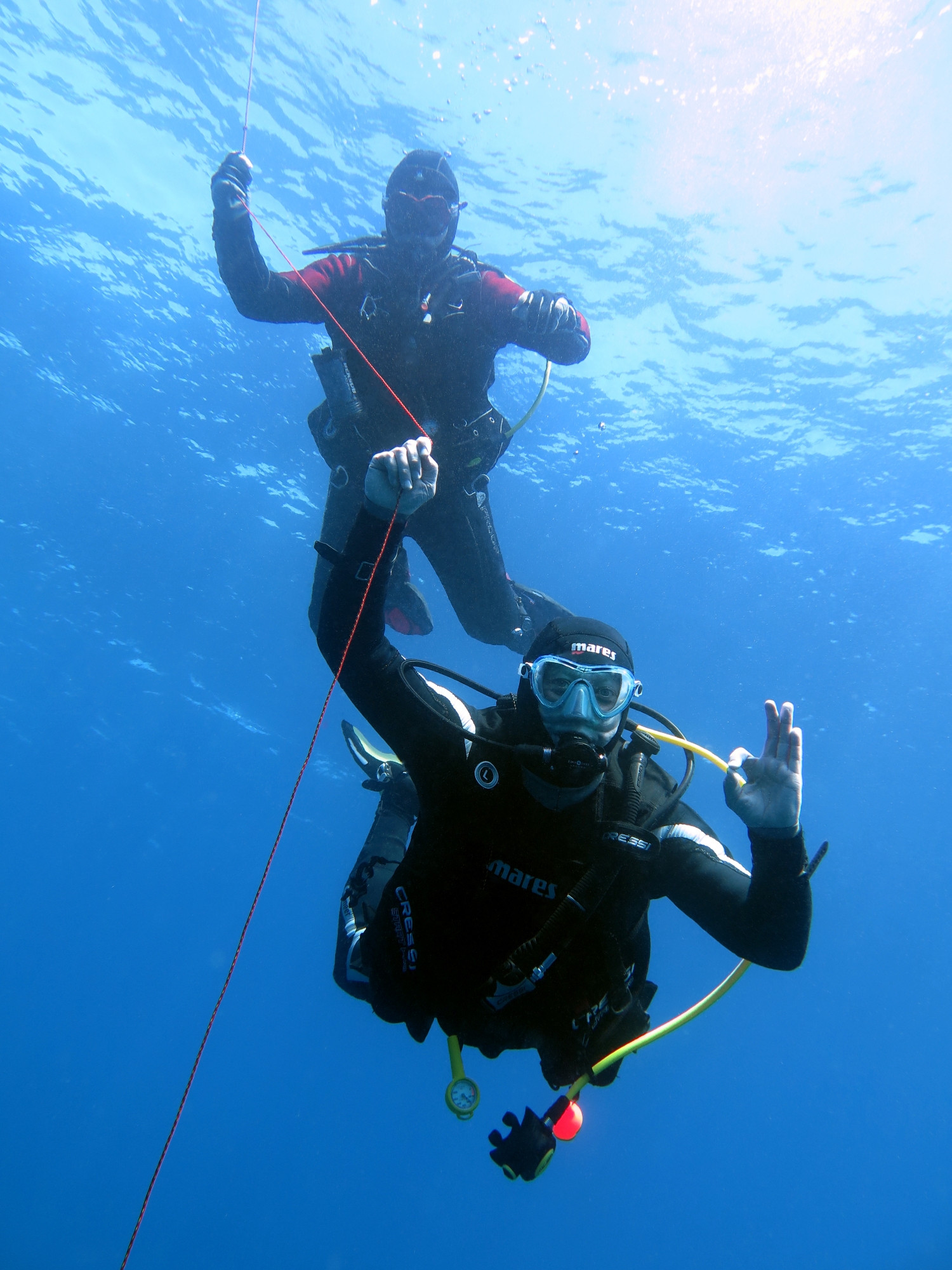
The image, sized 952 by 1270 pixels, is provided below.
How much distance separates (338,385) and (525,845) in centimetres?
447

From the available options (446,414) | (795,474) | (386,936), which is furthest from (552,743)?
(795,474)

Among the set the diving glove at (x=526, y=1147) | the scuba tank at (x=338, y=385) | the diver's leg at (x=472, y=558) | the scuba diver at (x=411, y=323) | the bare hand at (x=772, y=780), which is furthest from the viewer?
the diver's leg at (x=472, y=558)

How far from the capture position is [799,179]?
453 inches

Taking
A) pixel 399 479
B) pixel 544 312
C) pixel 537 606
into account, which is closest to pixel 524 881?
pixel 399 479

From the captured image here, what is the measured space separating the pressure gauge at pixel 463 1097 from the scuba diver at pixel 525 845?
0.75 feet

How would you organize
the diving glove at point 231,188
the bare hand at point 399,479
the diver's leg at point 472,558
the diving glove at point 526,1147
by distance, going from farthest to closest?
the diver's leg at point 472,558 → the diving glove at point 231,188 → the diving glove at point 526,1147 → the bare hand at point 399,479

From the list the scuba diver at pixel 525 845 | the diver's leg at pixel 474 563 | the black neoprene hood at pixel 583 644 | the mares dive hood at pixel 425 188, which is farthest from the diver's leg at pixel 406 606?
the scuba diver at pixel 525 845

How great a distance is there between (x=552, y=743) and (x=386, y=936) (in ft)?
4.42

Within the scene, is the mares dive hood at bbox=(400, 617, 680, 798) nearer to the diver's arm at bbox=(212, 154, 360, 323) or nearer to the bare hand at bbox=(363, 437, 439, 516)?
the bare hand at bbox=(363, 437, 439, 516)

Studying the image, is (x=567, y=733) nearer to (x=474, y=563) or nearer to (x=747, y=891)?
(x=747, y=891)

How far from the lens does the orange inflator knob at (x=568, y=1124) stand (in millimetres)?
3164

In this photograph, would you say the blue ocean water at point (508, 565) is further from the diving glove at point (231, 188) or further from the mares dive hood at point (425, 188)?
the diving glove at point (231, 188)

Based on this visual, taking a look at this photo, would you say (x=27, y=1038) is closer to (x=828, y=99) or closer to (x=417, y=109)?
(x=417, y=109)

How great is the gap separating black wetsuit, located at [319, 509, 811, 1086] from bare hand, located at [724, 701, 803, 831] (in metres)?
0.39
